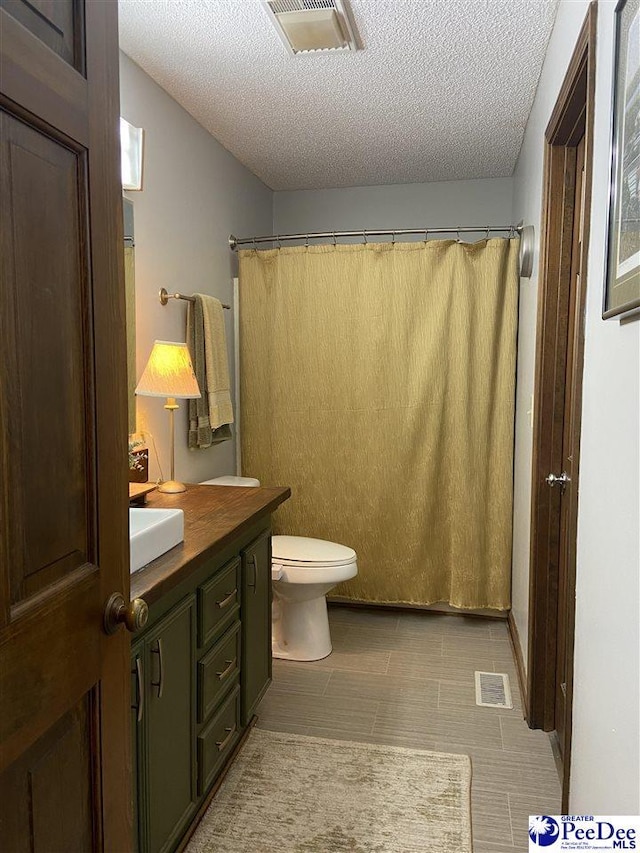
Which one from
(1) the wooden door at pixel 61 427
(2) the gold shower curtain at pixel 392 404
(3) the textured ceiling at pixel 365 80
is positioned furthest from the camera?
(2) the gold shower curtain at pixel 392 404

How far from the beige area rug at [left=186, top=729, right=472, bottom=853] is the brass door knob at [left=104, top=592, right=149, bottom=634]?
1086mm

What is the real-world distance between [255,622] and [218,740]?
1.35 ft

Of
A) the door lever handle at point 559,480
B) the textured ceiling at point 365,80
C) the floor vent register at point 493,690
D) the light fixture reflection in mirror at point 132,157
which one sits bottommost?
the floor vent register at point 493,690

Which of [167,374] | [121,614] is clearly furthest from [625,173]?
[167,374]

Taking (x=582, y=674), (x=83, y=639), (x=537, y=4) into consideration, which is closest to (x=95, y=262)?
(x=83, y=639)

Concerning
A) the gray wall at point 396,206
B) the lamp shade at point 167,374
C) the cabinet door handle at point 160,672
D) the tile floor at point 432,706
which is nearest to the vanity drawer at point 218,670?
the cabinet door handle at point 160,672

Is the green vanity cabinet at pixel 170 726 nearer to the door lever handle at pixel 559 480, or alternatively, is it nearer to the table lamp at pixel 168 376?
the table lamp at pixel 168 376

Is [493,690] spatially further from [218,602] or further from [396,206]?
[396,206]

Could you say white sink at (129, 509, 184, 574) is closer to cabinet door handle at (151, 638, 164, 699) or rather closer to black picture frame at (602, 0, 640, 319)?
cabinet door handle at (151, 638, 164, 699)

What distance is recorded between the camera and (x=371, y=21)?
2.08 metres

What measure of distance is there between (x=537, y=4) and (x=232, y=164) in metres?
1.76

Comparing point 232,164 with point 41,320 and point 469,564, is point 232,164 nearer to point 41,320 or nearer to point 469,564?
point 469,564

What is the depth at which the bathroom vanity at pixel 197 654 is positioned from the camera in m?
1.46

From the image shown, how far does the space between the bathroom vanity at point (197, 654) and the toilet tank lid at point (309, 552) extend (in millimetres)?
421
